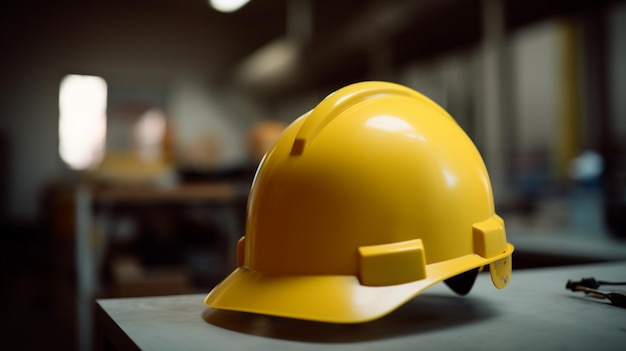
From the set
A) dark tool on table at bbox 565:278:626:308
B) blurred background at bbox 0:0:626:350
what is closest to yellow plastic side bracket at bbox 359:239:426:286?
dark tool on table at bbox 565:278:626:308

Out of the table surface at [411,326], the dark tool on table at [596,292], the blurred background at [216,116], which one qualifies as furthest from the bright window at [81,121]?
the dark tool on table at [596,292]

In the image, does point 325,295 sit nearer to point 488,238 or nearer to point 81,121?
point 488,238

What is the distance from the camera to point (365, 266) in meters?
0.68

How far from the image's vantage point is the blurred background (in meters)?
3.21

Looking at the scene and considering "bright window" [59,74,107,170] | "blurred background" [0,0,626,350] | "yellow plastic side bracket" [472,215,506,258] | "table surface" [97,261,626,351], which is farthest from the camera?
"bright window" [59,74,107,170]

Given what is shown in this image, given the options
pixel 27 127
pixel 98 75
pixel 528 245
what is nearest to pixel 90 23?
pixel 98 75

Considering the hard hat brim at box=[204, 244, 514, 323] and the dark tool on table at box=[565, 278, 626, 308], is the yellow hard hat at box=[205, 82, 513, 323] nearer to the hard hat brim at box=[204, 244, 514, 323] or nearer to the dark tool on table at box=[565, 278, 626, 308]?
the hard hat brim at box=[204, 244, 514, 323]

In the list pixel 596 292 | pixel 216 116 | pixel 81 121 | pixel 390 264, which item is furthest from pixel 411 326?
pixel 216 116

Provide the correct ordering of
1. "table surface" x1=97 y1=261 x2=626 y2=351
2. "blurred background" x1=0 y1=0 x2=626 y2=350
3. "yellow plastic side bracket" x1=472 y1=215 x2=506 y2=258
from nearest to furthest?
"table surface" x1=97 y1=261 x2=626 y2=351, "yellow plastic side bracket" x1=472 y1=215 x2=506 y2=258, "blurred background" x1=0 y1=0 x2=626 y2=350

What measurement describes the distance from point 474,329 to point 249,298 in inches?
10.9

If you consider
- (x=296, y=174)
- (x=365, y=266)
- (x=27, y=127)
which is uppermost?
(x=27, y=127)

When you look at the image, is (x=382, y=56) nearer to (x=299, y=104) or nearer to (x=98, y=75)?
(x=299, y=104)

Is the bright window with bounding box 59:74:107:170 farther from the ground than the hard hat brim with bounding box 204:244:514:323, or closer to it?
farther from the ground

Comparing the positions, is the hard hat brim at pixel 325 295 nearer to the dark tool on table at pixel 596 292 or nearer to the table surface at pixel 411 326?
the table surface at pixel 411 326
